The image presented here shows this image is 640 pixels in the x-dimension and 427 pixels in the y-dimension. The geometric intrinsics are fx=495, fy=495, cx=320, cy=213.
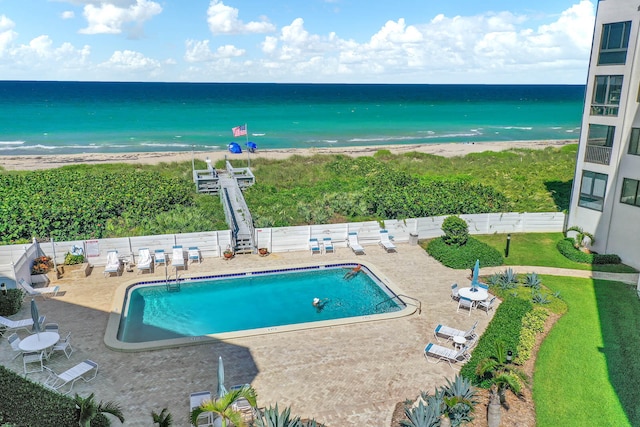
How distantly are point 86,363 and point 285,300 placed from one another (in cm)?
799

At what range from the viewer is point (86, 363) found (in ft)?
45.0

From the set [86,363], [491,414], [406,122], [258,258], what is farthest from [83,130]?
[491,414]

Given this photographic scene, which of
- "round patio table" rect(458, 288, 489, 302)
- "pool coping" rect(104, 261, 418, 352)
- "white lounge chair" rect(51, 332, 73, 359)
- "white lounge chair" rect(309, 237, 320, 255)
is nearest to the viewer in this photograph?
"white lounge chair" rect(51, 332, 73, 359)

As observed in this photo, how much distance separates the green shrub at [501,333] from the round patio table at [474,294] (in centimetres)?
72

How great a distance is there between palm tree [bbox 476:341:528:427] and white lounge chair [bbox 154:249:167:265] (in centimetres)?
1399

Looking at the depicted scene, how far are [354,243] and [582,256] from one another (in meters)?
10.5

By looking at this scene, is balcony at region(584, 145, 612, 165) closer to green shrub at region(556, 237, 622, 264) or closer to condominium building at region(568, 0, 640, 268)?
condominium building at region(568, 0, 640, 268)

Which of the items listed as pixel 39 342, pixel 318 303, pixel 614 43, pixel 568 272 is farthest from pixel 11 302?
pixel 614 43

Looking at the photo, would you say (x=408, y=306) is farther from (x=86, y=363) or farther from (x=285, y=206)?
(x=285, y=206)

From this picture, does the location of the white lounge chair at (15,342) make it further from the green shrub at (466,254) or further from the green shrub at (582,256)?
the green shrub at (582,256)

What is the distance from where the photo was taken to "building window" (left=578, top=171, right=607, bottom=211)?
76.3ft

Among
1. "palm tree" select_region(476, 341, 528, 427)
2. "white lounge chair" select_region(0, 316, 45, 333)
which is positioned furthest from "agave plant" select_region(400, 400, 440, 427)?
"white lounge chair" select_region(0, 316, 45, 333)

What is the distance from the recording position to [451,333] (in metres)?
15.7

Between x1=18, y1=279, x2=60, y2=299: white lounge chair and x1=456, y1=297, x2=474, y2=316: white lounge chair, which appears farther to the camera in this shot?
x1=18, y1=279, x2=60, y2=299: white lounge chair
